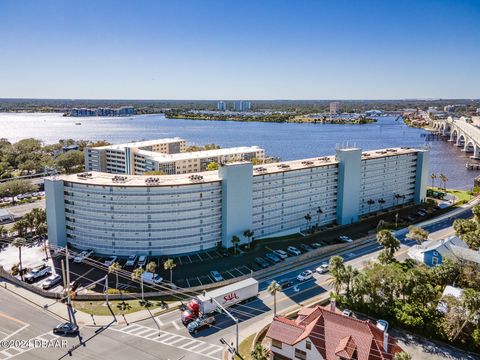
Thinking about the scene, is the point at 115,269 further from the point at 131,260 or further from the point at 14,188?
the point at 14,188

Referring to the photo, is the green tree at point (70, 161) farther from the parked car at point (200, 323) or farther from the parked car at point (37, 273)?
the parked car at point (200, 323)

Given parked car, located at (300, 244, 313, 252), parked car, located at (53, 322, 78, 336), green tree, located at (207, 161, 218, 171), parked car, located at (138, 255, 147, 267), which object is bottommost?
parked car, located at (53, 322, 78, 336)

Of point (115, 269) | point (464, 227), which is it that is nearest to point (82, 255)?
point (115, 269)

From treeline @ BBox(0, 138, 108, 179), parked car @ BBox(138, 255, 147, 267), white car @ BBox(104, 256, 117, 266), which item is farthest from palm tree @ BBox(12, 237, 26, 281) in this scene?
treeline @ BBox(0, 138, 108, 179)

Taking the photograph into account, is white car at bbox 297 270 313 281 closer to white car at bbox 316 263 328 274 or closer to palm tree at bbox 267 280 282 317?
white car at bbox 316 263 328 274

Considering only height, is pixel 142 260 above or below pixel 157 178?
below

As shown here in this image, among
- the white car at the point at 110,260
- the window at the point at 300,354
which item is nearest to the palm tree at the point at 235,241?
the white car at the point at 110,260
